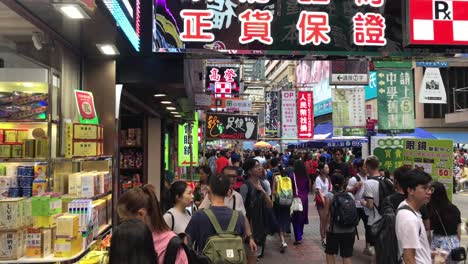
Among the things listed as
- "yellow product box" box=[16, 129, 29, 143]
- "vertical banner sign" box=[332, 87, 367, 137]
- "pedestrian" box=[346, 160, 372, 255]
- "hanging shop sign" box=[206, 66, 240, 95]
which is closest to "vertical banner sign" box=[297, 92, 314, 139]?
"vertical banner sign" box=[332, 87, 367, 137]

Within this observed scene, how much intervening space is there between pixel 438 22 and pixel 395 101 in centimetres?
374

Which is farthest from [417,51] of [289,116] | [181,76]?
[289,116]

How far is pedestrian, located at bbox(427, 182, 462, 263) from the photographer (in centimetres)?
521

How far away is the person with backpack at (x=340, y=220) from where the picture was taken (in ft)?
21.0

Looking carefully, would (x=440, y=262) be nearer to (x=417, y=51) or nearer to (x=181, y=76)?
(x=417, y=51)

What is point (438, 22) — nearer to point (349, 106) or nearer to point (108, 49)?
point (108, 49)

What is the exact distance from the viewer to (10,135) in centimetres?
504

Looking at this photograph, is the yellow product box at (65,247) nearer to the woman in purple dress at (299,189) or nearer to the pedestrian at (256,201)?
the pedestrian at (256,201)

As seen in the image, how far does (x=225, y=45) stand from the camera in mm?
6949

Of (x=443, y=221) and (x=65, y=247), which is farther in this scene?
(x=443, y=221)

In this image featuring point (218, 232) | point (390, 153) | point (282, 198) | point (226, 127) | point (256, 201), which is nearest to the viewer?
point (218, 232)

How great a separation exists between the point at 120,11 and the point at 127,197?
258 centimetres

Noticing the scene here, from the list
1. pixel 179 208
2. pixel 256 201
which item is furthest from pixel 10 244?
pixel 256 201

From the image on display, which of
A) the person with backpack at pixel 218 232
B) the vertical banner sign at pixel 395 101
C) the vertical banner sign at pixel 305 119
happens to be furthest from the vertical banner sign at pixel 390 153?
the vertical banner sign at pixel 305 119
